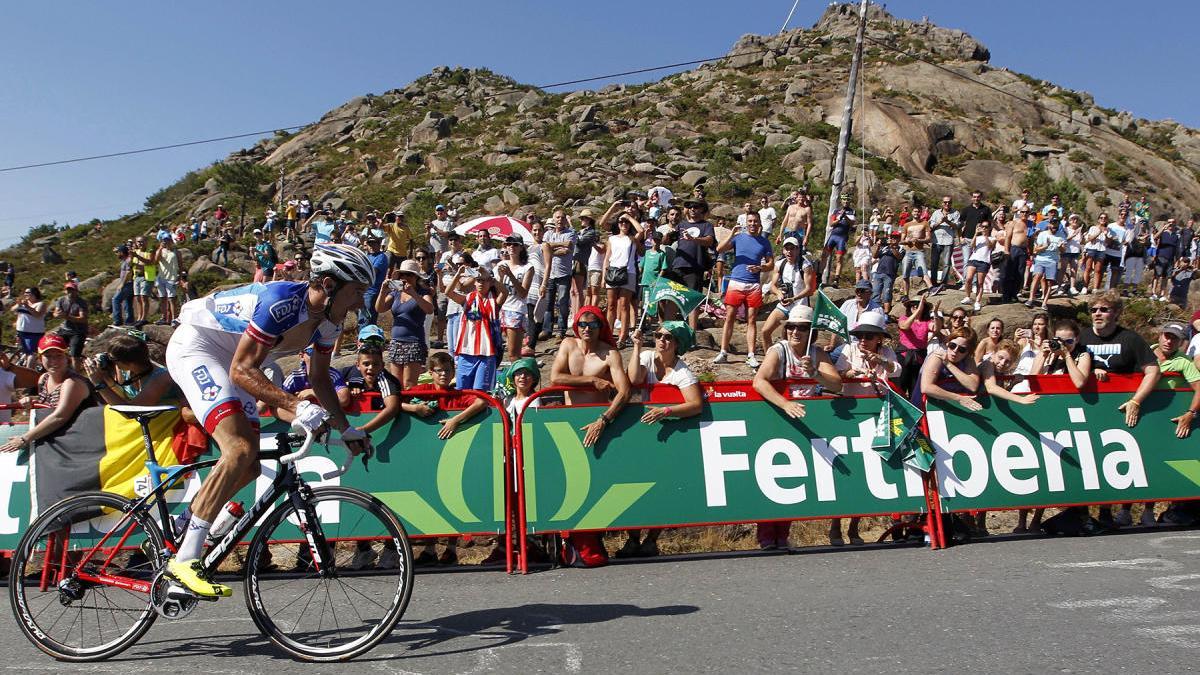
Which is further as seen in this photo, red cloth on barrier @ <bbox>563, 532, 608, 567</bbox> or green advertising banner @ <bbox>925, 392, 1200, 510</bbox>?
green advertising banner @ <bbox>925, 392, 1200, 510</bbox>

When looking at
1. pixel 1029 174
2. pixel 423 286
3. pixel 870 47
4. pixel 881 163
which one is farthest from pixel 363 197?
pixel 870 47

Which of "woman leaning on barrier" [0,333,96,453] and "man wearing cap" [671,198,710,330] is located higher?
"man wearing cap" [671,198,710,330]

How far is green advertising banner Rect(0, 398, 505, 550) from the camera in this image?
699 cm

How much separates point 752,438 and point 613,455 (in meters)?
1.17

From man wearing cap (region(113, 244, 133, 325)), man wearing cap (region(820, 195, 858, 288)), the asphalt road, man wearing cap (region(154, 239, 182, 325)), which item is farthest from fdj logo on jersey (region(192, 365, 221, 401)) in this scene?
man wearing cap (region(113, 244, 133, 325))

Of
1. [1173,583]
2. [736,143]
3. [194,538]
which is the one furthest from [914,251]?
[736,143]

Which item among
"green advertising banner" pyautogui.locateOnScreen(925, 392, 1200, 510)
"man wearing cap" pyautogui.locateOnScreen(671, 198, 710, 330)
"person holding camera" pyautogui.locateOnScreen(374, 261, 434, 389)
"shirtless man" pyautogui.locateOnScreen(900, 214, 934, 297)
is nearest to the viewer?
"green advertising banner" pyautogui.locateOnScreen(925, 392, 1200, 510)

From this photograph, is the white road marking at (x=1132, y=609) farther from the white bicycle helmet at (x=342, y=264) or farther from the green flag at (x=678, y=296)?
the green flag at (x=678, y=296)

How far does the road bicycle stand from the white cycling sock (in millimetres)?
78

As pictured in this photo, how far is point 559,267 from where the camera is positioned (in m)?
14.8

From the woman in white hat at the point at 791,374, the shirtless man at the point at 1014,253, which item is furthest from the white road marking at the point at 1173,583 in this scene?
the shirtless man at the point at 1014,253

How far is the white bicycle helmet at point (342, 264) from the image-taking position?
450 cm

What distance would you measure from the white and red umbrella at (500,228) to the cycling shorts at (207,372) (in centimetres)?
1007

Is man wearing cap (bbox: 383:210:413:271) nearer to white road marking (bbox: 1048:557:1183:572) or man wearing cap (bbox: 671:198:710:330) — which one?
man wearing cap (bbox: 671:198:710:330)
